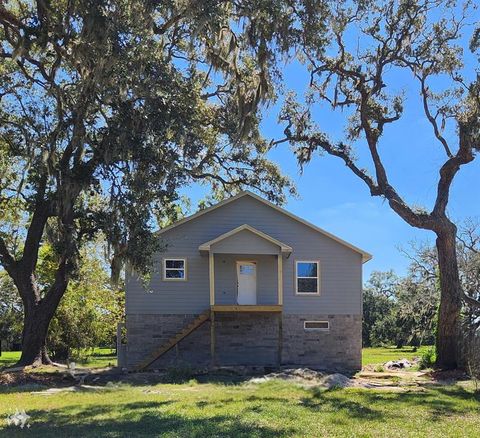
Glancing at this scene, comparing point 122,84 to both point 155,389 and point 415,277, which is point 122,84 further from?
point 415,277

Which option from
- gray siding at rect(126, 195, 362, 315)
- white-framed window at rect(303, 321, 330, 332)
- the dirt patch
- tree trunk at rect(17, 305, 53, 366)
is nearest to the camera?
the dirt patch

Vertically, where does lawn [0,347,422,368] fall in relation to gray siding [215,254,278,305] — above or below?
below

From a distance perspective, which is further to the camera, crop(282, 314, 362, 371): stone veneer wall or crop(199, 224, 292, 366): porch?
crop(282, 314, 362, 371): stone veneer wall

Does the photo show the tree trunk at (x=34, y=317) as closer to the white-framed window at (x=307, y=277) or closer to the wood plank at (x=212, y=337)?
the wood plank at (x=212, y=337)

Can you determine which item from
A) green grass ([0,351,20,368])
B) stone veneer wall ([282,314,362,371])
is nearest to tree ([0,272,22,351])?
green grass ([0,351,20,368])

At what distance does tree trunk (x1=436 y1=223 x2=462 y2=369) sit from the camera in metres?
18.2

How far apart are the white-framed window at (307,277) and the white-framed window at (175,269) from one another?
169 inches

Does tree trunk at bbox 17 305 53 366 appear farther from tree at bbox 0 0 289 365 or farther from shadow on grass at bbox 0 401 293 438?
shadow on grass at bbox 0 401 293 438

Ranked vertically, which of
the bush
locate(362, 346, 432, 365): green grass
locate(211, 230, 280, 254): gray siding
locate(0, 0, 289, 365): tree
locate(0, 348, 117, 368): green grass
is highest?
locate(0, 0, 289, 365): tree

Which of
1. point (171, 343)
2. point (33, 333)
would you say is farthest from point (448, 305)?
point (33, 333)

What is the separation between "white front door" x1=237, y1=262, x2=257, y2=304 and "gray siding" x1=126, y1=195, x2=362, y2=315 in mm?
268

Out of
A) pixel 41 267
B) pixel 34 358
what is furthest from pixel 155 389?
pixel 41 267

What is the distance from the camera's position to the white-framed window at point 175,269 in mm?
20484

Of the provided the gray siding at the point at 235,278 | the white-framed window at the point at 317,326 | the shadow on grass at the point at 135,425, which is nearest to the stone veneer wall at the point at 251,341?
the white-framed window at the point at 317,326
